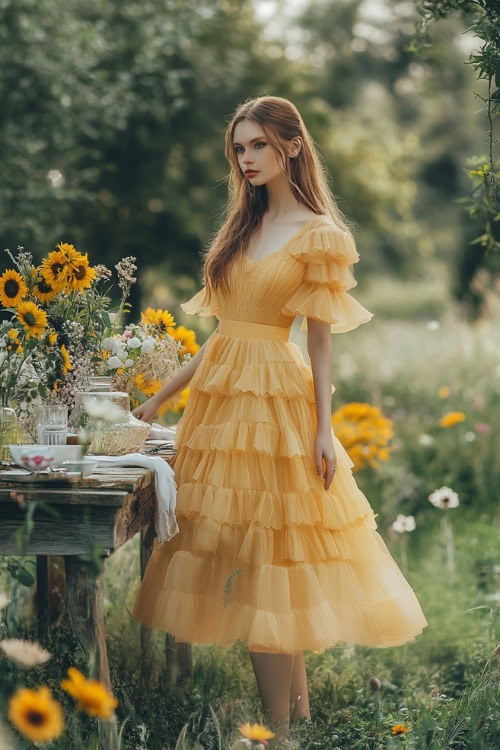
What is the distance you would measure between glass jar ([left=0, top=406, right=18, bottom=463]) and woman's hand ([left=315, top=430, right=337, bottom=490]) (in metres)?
0.98

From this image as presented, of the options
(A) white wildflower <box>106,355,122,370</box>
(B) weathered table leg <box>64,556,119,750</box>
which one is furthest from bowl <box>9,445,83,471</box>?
(A) white wildflower <box>106,355,122,370</box>

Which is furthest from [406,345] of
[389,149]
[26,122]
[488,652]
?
[389,149]

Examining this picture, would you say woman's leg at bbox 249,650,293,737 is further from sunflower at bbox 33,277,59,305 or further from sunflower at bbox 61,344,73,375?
sunflower at bbox 33,277,59,305

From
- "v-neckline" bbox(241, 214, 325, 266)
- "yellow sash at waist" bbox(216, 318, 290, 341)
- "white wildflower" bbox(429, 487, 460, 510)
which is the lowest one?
"white wildflower" bbox(429, 487, 460, 510)

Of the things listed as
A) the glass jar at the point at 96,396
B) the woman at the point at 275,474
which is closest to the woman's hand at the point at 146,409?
the woman at the point at 275,474

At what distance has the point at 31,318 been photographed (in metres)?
2.77

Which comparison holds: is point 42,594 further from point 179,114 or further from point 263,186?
point 179,114

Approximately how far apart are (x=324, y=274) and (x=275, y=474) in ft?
2.26

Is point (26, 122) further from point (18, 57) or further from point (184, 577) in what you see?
point (184, 577)

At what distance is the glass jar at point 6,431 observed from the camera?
2783 millimetres

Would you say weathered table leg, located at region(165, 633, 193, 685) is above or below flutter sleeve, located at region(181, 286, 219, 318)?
below

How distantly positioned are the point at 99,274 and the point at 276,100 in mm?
901

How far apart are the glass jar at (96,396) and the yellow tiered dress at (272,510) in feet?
0.96

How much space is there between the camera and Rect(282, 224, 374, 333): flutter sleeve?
310 centimetres
